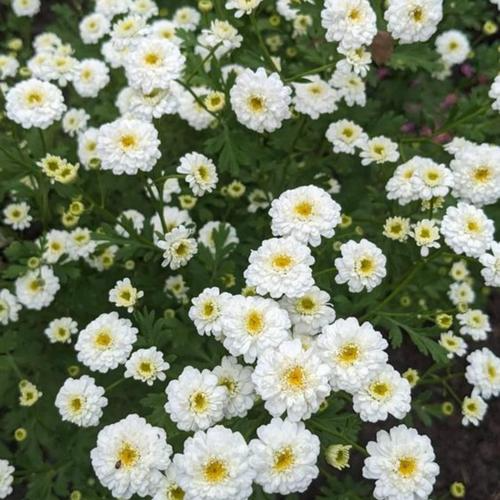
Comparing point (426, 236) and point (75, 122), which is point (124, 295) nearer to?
point (426, 236)

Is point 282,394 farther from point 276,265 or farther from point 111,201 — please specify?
point 111,201

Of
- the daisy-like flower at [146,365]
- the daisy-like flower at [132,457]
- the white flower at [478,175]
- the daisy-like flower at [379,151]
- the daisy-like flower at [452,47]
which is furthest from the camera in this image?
the daisy-like flower at [452,47]

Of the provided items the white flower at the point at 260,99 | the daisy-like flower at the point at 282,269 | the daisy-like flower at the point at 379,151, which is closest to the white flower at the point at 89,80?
the white flower at the point at 260,99

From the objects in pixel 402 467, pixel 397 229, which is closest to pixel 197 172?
pixel 397 229

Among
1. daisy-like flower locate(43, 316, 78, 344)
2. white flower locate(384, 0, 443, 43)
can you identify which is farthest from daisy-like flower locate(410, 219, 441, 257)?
daisy-like flower locate(43, 316, 78, 344)

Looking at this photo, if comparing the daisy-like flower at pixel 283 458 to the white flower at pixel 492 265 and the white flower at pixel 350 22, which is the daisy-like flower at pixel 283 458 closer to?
the white flower at pixel 492 265

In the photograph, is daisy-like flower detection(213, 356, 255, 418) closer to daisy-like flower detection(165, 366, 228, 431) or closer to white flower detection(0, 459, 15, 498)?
daisy-like flower detection(165, 366, 228, 431)
